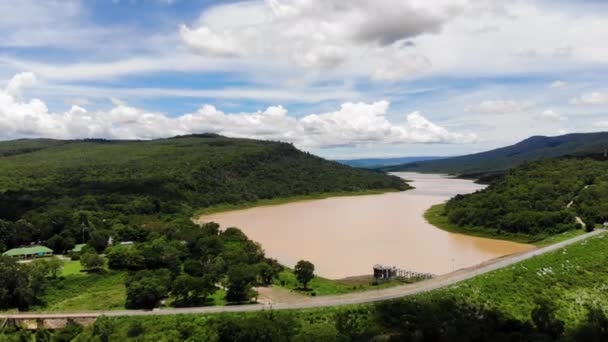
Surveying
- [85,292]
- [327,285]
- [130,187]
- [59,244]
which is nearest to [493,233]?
[327,285]

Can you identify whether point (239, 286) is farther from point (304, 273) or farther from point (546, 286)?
point (546, 286)

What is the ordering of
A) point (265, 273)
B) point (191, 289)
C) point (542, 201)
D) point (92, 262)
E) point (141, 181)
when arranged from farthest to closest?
point (141, 181) → point (542, 201) → point (92, 262) → point (265, 273) → point (191, 289)

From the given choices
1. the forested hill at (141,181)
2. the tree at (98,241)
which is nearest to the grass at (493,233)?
the forested hill at (141,181)

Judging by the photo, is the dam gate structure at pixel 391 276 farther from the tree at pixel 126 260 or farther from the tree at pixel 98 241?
the tree at pixel 98 241

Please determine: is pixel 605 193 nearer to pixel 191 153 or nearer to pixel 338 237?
pixel 338 237

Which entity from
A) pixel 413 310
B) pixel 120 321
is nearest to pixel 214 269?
pixel 120 321

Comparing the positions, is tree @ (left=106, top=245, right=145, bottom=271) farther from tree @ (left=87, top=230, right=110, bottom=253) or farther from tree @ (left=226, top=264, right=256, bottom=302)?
tree @ (left=226, top=264, right=256, bottom=302)

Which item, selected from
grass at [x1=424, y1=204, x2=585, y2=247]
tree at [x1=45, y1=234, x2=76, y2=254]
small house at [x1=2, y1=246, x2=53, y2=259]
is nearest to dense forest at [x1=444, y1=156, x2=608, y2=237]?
grass at [x1=424, y1=204, x2=585, y2=247]
